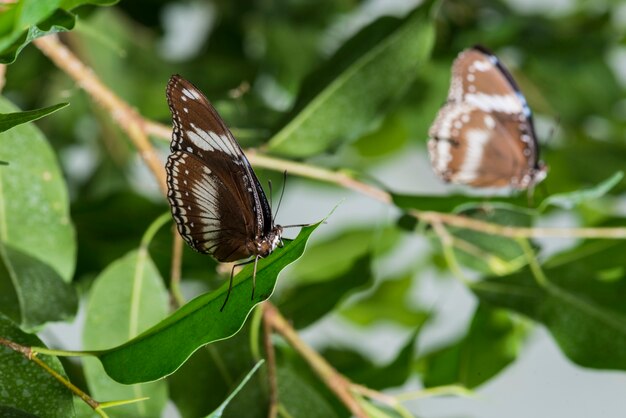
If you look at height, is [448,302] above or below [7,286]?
below

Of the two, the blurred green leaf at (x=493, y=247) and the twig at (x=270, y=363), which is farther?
the blurred green leaf at (x=493, y=247)

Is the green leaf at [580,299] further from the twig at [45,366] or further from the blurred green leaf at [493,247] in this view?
the twig at [45,366]

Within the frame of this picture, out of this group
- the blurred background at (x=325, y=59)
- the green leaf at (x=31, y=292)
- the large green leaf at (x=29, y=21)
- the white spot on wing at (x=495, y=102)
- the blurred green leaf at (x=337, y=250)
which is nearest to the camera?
the large green leaf at (x=29, y=21)

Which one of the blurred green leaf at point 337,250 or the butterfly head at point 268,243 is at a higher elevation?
the butterfly head at point 268,243

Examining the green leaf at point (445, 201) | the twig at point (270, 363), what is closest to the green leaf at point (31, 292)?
the twig at point (270, 363)

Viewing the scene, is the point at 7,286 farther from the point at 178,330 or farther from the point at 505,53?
the point at 505,53

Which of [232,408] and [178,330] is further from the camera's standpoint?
[232,408]

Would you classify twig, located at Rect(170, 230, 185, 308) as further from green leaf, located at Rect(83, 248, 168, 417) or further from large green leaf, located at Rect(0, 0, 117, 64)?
large green leaf, located at Rect(0, 0, 117, 64)

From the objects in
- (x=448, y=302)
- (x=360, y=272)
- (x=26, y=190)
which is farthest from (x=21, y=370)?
(x=448, y=302)
